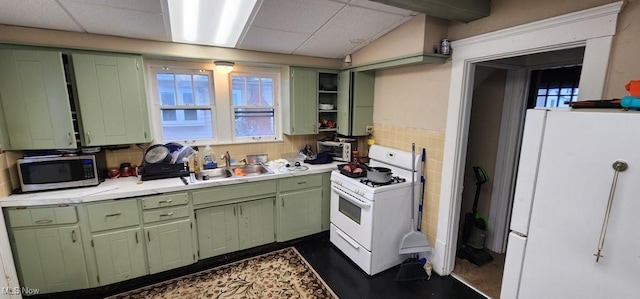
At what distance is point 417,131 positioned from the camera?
2775mm

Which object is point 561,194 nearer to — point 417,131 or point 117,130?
point 417,131

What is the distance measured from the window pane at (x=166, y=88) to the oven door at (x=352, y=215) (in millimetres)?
2080

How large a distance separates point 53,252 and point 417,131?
341 cm

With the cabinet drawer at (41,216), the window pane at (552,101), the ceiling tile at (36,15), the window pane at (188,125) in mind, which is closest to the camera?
the ceiling tile at (36,15)

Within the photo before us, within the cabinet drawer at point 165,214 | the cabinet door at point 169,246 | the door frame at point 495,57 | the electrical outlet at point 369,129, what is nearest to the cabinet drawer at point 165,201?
the cabinet drawer at point 165,214

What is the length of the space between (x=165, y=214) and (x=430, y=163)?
2.59 m

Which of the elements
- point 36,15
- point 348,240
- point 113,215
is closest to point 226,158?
point 113,215

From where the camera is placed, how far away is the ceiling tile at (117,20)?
1.96 meters

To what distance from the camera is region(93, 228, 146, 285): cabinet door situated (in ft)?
7.57

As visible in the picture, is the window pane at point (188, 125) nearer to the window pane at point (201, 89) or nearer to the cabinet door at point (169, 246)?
the window pane at point (201, 89)

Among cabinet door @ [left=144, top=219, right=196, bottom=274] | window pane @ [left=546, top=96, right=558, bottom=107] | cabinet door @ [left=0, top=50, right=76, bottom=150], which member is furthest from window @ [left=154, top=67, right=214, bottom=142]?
window pane @ [left=546, top=96, right=558, bottom=107]

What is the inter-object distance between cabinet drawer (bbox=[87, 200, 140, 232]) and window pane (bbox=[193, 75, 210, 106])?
1.35 m

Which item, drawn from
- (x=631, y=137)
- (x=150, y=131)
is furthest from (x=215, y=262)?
(x=631, y=137)

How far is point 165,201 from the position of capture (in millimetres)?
2443
